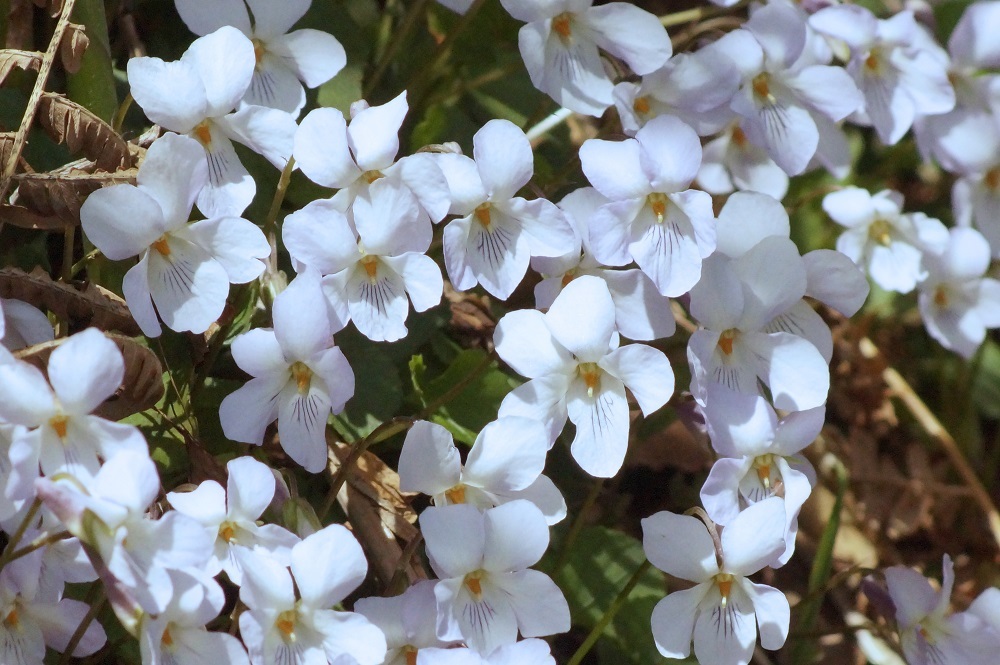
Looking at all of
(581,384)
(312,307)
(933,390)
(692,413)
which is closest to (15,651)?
(312,307)

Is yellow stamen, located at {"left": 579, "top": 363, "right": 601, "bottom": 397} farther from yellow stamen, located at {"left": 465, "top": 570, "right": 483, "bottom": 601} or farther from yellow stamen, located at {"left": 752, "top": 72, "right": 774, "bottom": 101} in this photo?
yellow stamen, located at {"left": 752, "top": 72, "right": 774, "bottom": 101}

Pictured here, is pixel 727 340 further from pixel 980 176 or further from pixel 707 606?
pixel 980 176

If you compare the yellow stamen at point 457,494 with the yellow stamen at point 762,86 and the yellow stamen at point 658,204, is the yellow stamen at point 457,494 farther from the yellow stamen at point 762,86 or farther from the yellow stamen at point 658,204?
the yellow stamen at point 762,86

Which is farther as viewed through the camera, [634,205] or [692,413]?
[692,413]

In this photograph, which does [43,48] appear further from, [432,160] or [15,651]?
[15,651]

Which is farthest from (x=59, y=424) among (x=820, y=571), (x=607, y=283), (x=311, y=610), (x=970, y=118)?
(x=970, y=118)

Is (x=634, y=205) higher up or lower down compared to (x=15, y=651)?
higher up

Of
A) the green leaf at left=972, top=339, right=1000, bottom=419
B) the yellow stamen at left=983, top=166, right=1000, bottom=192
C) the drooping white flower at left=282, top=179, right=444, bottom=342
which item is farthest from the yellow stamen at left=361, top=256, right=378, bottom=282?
the green leaf at left=972, top=339, right=1000, bottom=419
